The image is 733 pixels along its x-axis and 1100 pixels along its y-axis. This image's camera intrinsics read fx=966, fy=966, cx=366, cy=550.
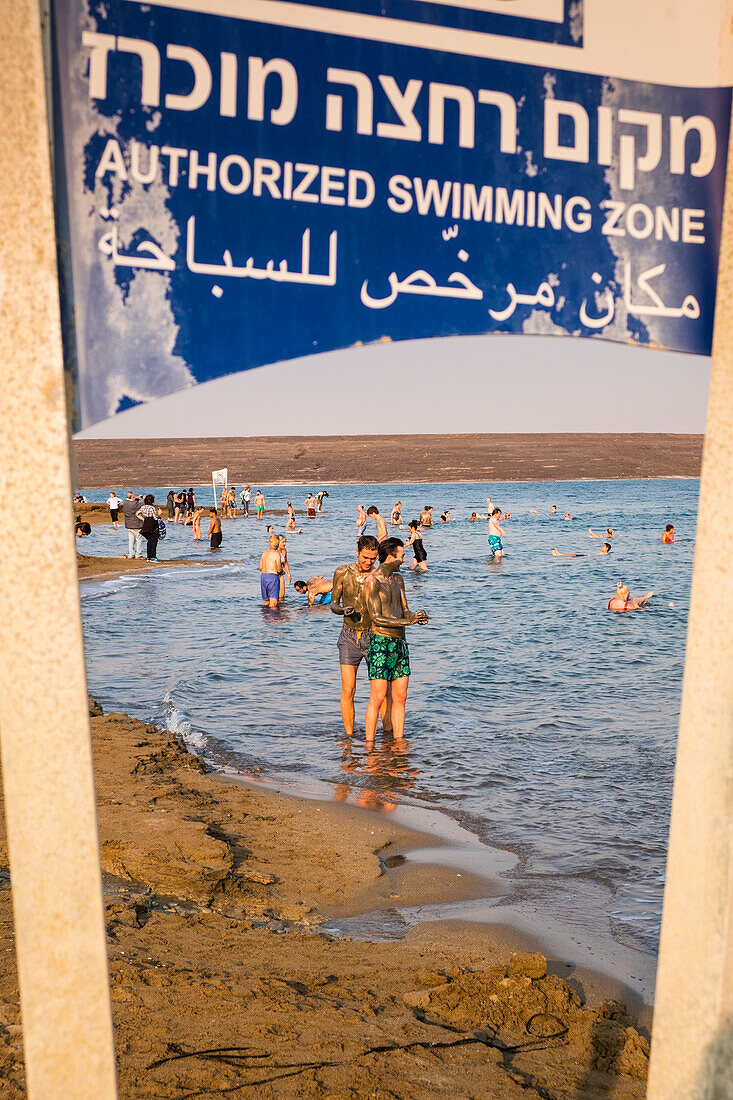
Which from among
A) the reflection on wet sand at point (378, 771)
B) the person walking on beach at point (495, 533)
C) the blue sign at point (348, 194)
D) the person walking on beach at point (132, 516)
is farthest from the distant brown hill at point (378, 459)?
the blue sign at point (348, 194)

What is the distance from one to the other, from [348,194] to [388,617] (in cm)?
631

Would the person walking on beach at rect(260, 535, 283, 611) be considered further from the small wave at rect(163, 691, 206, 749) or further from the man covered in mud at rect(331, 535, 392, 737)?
the man covered in mud at rect(331, 535, 392, 737)

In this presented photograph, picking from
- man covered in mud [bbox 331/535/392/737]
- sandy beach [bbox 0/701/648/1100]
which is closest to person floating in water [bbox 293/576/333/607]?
man covered in mud [bbox 331/535/392/737]

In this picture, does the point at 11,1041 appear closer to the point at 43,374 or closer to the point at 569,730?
the point at 43,374

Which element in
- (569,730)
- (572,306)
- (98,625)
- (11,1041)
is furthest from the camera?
(98,625)

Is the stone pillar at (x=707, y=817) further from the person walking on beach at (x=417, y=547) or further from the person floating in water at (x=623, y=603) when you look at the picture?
the person walking on beach at (x=417, y=547)

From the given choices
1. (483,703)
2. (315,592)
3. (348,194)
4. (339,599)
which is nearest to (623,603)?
(315,592)

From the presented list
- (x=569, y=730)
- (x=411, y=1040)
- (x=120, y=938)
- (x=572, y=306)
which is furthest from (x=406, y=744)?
(x=572, y=306)

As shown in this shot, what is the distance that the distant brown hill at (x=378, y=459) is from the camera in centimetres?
10288

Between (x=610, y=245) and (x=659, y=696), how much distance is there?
11.7m

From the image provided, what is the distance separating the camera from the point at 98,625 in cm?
1830

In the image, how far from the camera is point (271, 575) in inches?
776

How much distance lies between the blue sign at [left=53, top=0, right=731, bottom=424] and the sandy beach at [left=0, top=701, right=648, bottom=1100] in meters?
2.84

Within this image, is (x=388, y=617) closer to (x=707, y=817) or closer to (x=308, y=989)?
(x=308, y=989)
